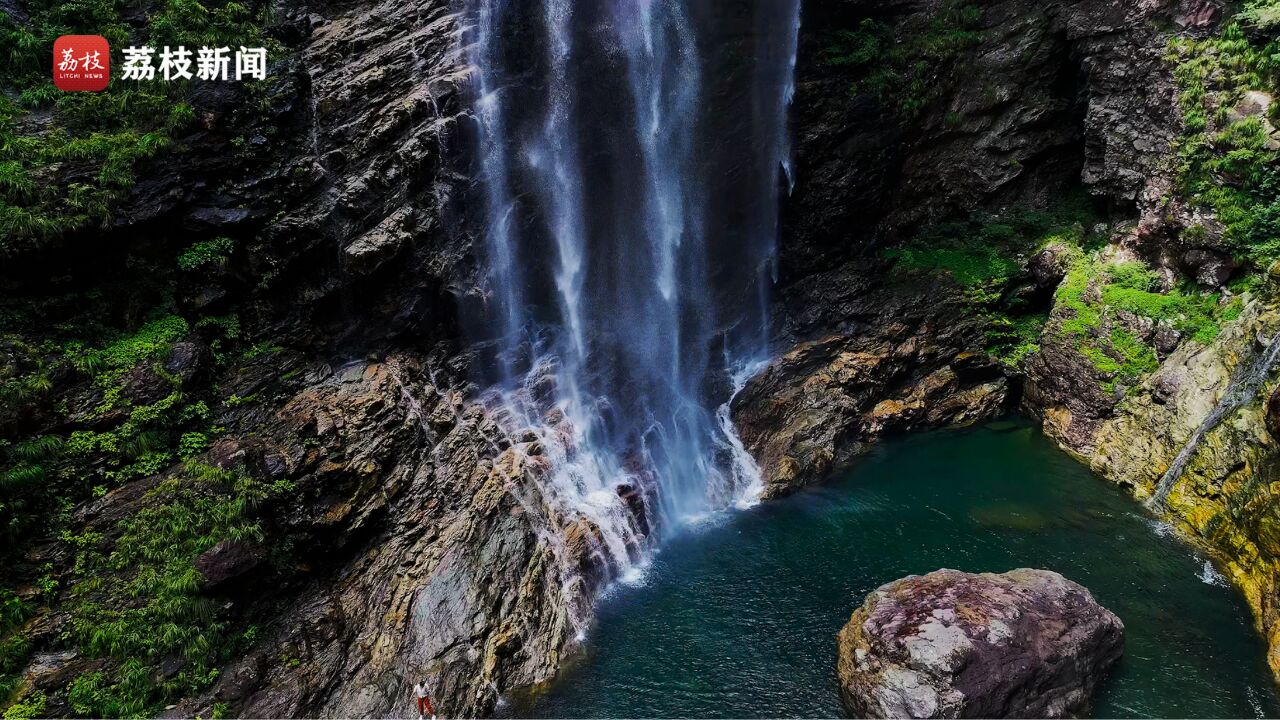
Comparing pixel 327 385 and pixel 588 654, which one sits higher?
pixel 327 385

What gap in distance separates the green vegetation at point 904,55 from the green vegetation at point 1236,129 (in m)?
6.12

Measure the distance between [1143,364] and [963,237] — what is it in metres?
A: 6.88

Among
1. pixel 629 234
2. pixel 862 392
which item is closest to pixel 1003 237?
pixel 862 392

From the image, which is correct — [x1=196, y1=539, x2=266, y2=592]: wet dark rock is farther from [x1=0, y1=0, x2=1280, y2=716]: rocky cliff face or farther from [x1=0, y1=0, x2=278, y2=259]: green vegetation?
[x1=0, y1=0, x2=278, y2=259]: green vegetation

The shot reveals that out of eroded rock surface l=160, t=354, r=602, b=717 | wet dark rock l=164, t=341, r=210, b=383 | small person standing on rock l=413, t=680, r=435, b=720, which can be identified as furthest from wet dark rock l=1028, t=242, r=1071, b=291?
wet dark rock l=164, t=341, r=210, b=383

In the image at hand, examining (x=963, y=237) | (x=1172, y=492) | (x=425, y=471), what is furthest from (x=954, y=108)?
(x=425, y=471)

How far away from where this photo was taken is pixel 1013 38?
20.7 m

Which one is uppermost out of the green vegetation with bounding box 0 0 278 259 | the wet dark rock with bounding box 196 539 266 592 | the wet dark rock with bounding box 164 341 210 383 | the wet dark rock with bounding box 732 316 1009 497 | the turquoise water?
the green vegetation with bounding box 0 0 278 259

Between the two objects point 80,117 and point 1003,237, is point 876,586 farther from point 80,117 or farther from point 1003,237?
point 80,117

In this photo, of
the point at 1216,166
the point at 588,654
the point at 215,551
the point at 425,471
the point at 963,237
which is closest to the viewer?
the point at 215,551

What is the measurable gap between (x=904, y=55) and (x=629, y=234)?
10919 millimetres

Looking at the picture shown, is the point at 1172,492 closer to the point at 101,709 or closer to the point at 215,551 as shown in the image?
the point at 215,551

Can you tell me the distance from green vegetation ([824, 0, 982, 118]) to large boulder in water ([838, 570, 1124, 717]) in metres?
16.0

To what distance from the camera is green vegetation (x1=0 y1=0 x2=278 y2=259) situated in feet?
42.7
